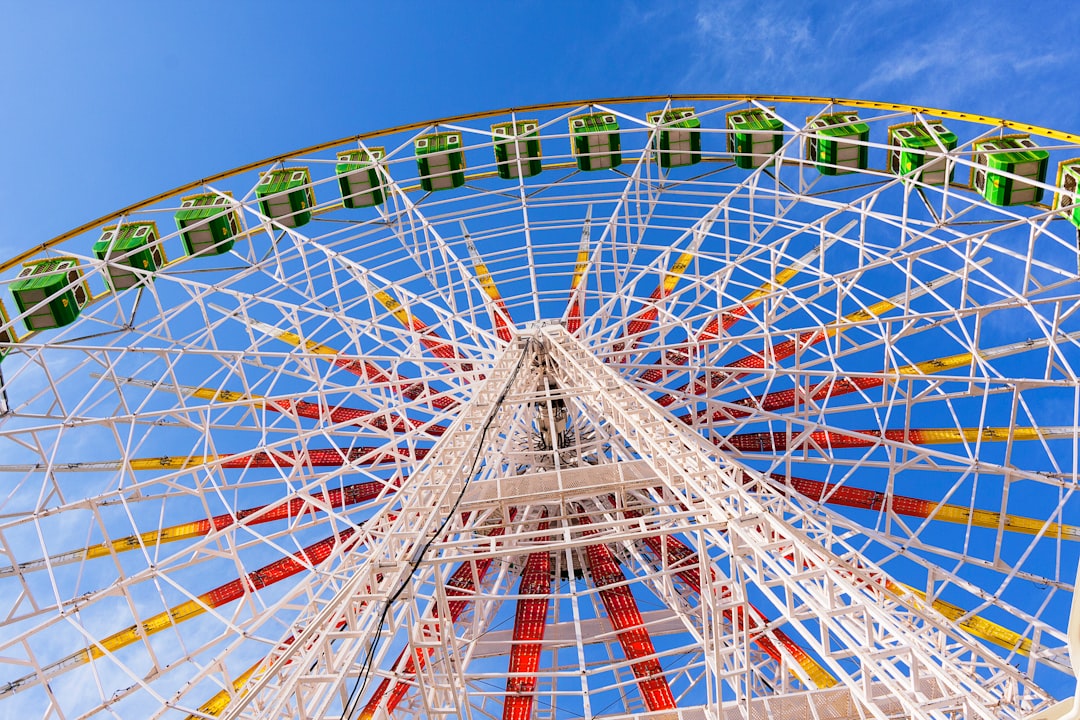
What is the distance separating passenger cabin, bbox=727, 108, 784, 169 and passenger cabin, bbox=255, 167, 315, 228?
12.5 metres

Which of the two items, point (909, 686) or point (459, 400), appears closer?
point (909, 686)

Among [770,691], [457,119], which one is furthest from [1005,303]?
[457,119]

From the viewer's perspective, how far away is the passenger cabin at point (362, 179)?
23.3 meters

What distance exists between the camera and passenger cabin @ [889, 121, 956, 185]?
1973cm

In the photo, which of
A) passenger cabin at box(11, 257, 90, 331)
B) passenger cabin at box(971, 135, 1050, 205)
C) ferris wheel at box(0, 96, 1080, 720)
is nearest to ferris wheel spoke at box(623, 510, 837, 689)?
ferris wheel at box(0, 96, 1080, 720)

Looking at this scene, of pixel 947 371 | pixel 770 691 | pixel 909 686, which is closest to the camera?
pixel 909 686

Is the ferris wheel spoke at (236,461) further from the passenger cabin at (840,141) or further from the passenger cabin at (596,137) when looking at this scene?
the passenger cabin at (840,141)

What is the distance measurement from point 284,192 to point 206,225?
2321 mm

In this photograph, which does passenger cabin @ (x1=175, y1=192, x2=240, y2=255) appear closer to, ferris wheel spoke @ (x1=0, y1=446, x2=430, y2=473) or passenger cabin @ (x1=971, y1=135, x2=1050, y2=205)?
ferris wheel spoke @ (x1=0, y1=446, x2=430, y2=473)

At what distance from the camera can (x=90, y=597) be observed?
1614 cm

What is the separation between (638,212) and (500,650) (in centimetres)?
1270

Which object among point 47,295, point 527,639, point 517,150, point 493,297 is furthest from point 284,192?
point 527,639

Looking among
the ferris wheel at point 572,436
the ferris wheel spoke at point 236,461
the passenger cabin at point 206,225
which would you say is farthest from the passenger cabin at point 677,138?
the passenger cabin at point 206,225

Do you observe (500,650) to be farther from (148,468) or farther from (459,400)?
(148,468)
